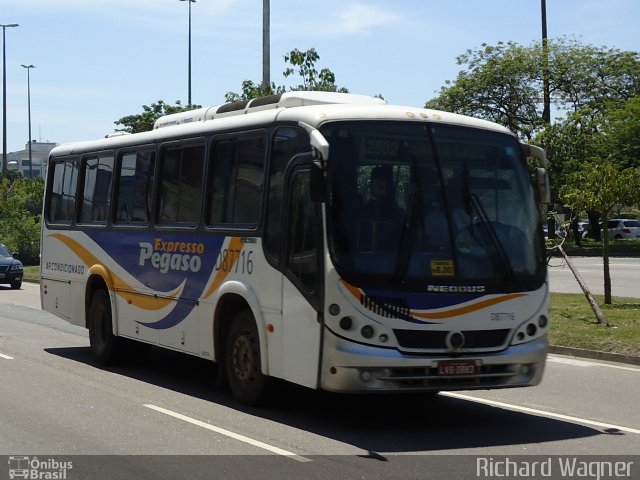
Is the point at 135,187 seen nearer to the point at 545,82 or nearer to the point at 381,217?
the point at 381,217

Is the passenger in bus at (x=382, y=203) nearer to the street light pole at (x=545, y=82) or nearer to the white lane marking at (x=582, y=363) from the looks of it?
the white lane marking at (x=582, y=363)

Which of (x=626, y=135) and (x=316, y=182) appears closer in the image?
(x=316, y=182)

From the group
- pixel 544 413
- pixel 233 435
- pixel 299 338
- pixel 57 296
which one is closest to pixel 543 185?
pixel 544 413

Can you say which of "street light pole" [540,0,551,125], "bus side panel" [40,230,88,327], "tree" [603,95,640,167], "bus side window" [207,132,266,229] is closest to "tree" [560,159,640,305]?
"bus side panel" [40,230,88,327]

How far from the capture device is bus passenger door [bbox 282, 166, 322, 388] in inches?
377

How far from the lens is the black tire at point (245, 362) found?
10703mm

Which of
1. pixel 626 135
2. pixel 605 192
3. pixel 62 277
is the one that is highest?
pixel 626 135

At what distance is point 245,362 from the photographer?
10.9 metres

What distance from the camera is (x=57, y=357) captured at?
15281 mm

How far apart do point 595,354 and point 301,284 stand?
6685mm

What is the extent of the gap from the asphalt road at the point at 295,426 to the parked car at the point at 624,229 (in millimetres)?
52259

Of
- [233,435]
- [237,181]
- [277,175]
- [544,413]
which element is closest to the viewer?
[233,435]

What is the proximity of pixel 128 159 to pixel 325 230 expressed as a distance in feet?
17.6

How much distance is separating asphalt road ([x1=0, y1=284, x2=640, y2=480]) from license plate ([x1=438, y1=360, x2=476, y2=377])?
544mm
